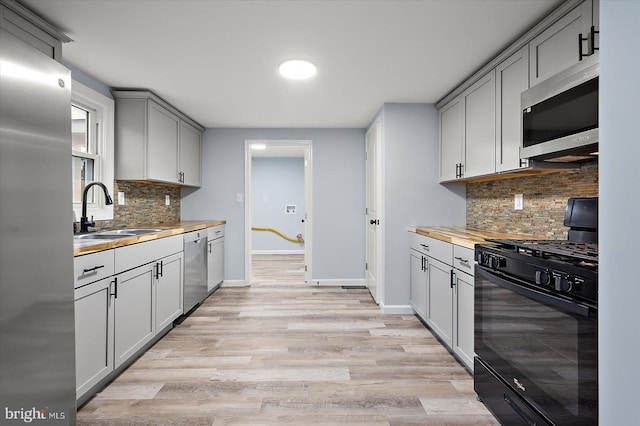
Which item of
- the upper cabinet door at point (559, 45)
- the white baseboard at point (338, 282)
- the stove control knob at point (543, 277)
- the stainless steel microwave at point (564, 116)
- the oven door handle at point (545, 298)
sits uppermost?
the upper cabinet door at point (559, 45)

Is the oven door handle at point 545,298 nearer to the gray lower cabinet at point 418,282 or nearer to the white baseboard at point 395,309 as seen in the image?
the gray lower cabinet at point 418,282

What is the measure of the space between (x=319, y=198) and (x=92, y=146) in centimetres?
260

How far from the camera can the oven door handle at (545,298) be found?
1185 millimetres

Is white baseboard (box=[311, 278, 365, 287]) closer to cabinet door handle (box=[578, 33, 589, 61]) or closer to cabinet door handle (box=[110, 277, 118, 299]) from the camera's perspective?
cabinet door handle (box=[110, 277, 118, 299])

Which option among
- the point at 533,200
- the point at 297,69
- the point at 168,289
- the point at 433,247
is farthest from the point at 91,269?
the point at 533,200

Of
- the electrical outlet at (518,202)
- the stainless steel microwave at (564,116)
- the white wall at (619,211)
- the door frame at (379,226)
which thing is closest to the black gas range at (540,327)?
the stainless steel microwave at (564,116)

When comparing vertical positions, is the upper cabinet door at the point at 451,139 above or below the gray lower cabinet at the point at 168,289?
above

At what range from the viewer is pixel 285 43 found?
222 centimetres

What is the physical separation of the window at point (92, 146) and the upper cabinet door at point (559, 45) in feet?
10.5

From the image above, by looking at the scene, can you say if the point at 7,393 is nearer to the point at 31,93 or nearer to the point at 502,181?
the point at 31,93

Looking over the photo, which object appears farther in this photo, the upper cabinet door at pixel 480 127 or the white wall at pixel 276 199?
the white wall at pixel 276 199

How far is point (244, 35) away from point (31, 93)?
1.19m

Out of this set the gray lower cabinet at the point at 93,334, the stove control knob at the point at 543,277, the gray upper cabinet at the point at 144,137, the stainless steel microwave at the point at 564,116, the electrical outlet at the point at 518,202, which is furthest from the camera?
the gray upper cabinet at the point at 144,137

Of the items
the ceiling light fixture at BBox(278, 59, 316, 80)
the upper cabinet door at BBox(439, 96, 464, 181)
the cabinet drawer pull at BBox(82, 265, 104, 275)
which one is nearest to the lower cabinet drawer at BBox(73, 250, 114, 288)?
the cabinet drawer pull at BBox(82, 265, 104, 275)
